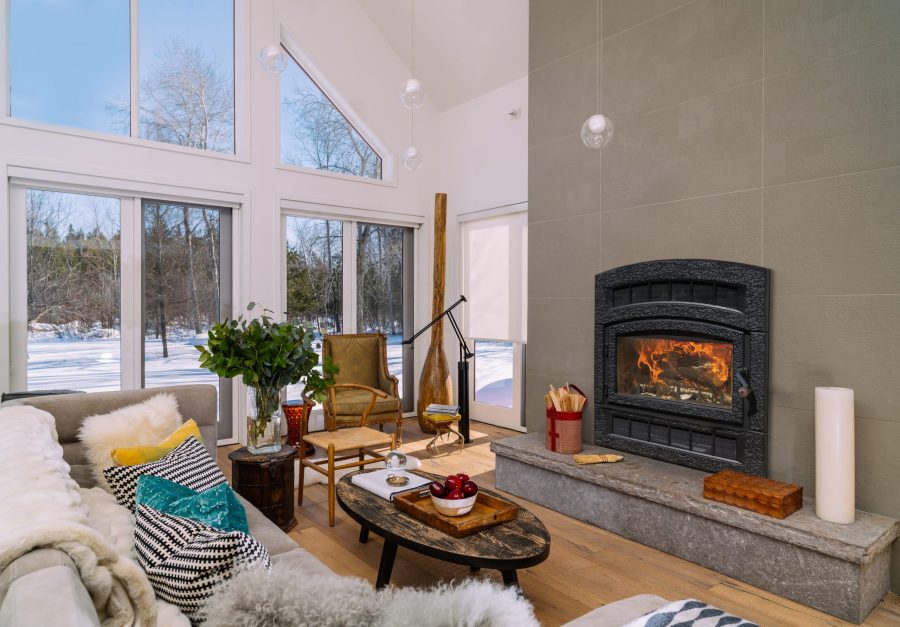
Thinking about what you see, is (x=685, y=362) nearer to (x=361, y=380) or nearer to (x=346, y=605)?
(x=346, y=605)

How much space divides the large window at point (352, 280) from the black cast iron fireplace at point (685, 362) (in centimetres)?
279

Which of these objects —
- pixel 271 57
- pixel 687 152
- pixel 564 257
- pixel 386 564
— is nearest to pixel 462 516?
pixel 386 564

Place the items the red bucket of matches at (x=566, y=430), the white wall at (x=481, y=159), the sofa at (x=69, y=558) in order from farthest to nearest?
1. the white wall at (x=481, y=159)
2. the red bucket of matches at (x=566, y=430)
3. the sofa at (x=69, y=558)

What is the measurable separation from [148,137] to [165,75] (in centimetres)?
56

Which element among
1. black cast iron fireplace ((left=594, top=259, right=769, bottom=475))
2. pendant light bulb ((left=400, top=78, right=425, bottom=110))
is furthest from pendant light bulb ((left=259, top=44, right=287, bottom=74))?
black cast iron fireplace ((left=594, top=259, right=769, bottom=475))

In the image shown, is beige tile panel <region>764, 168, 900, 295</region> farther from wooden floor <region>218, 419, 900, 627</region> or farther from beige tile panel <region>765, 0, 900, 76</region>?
wooden floor <region>218, 419, 900, 627</region>

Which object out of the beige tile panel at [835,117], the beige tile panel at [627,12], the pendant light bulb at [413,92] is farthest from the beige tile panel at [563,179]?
the pendant light bulb at [413,92]

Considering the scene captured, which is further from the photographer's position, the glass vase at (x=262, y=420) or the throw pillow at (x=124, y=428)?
the glass vase at (x=262, y=420)

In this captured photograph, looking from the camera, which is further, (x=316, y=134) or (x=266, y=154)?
(x=316, y=134)

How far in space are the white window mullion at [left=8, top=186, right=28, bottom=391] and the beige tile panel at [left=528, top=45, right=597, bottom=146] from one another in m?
3.65

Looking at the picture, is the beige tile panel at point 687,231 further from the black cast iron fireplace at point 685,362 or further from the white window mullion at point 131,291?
the white window mullion at point 131,291

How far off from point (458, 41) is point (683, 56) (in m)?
2.75

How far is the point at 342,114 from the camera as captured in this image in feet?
18.5

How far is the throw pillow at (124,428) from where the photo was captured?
2191mm
